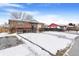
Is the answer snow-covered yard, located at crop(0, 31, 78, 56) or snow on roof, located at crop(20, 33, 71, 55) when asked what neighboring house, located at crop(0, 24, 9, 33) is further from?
snow on roof, located at crop(20, 33, 71, 55)

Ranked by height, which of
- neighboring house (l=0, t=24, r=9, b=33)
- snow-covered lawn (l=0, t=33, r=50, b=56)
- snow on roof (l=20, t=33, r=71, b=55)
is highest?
neighboring house (l=0, t=24, r=9, b=33)

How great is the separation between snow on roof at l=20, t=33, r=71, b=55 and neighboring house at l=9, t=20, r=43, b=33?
75mm

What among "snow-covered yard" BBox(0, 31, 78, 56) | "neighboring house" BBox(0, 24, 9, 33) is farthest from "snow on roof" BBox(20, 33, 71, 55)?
"neighboring house" BBox(0, 24, 9, 33)

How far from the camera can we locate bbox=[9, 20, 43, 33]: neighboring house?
2.25 m

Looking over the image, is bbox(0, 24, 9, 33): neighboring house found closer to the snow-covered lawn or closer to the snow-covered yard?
the snow-covered yard

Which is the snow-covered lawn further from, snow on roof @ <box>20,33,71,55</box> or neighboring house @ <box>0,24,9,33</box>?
neighboring house @ <box>0,24,9,33</box>

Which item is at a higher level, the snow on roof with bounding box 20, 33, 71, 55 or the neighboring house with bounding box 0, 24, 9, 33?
the neighboring house with bounding box 0, 24, 9, 33

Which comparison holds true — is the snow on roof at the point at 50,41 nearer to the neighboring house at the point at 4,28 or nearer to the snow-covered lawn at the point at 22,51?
the snow-covered lawn at the point at 22,51

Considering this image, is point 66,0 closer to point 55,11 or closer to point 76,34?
point 55,11

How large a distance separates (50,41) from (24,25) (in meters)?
0.32

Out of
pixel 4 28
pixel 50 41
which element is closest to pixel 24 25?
pixel 4 28

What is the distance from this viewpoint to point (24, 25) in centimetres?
226

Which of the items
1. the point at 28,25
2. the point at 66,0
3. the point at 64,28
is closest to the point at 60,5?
the point at 66,0

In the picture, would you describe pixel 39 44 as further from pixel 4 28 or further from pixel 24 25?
pixel 4 28
